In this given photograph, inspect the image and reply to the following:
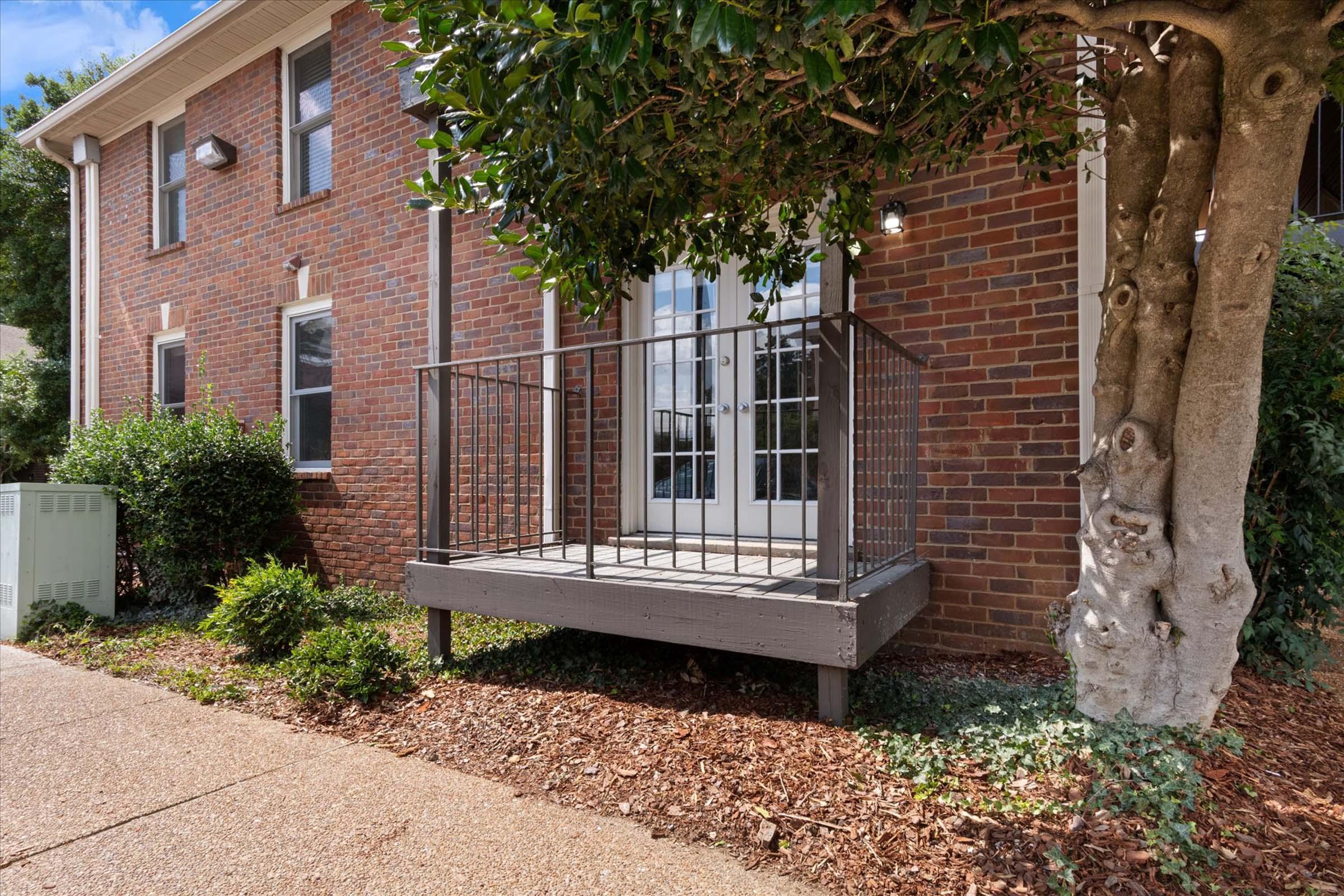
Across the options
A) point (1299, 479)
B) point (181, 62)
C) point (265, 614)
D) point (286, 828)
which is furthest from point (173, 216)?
point (1299, 479)

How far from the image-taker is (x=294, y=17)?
6.05 metres

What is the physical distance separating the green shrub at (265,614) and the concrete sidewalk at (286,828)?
0.89 meters

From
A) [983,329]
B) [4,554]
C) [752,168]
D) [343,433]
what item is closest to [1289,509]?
[983,329]

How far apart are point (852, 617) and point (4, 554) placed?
5699 mm

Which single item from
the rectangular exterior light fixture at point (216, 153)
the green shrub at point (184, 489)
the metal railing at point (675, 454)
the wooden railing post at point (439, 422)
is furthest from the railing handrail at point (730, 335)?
the rectangular exterior light fixture at point (216, 153)

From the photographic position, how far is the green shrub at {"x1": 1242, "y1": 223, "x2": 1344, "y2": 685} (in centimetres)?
273

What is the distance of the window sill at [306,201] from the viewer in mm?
5934

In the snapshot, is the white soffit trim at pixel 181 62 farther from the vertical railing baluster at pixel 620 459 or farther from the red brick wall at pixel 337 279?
the vertical railing baluster at pixel 620 459

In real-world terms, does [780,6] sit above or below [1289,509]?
above

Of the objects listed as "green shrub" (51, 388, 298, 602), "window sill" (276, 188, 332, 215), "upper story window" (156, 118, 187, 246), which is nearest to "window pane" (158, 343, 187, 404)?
"upper story window" (156, 118, 187, 246)

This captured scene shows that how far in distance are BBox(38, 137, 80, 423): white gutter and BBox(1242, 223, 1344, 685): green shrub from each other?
1033cm

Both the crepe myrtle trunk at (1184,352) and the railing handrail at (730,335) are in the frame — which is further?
the railing handrail at (730,335)

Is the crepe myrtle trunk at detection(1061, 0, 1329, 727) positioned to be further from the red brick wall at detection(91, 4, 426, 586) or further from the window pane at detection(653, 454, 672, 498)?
the red brick wall at detection(91, 4, 426, 586)

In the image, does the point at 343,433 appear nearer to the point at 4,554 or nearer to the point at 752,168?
the point at 4,554
